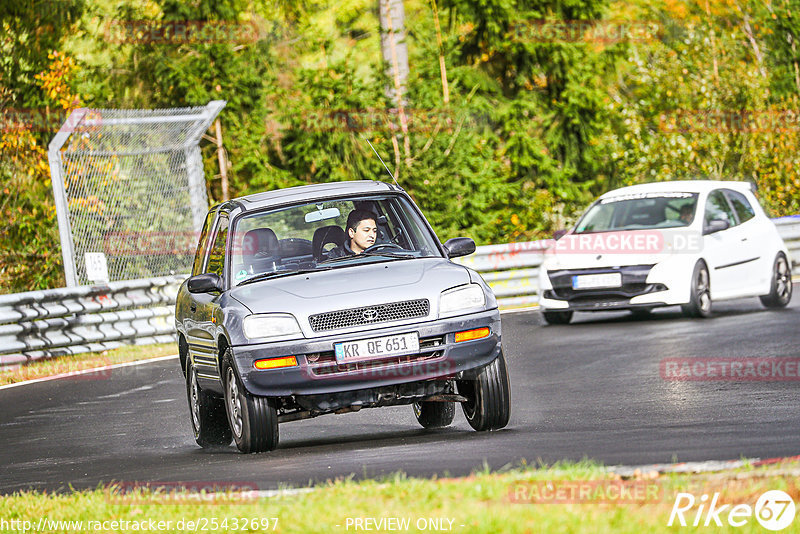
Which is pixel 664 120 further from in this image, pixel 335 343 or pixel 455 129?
pixel 335 343

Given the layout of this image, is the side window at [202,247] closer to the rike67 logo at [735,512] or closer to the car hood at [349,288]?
the car hood at [349,288]

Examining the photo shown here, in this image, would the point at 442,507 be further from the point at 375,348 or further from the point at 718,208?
the point at 718,208

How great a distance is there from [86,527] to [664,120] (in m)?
23.5

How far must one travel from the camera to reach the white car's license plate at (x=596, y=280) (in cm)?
1630

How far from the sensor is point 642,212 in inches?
699

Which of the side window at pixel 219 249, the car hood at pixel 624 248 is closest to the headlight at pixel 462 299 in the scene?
the side window at pixel 219 249

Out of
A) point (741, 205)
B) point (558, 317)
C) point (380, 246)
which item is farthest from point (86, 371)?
point (741, 205)


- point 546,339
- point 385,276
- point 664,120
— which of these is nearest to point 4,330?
point 546,339

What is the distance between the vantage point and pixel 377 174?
85.9ft

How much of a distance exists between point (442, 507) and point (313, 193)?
4307 mm

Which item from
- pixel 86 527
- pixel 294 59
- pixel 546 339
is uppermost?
pixel 294 59

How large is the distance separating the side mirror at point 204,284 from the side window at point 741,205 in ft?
33.7

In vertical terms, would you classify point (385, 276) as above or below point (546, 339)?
above

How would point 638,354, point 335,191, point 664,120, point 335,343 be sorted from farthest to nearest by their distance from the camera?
point 664,120 → point 638,354 → point 335,191 → point 335,343
